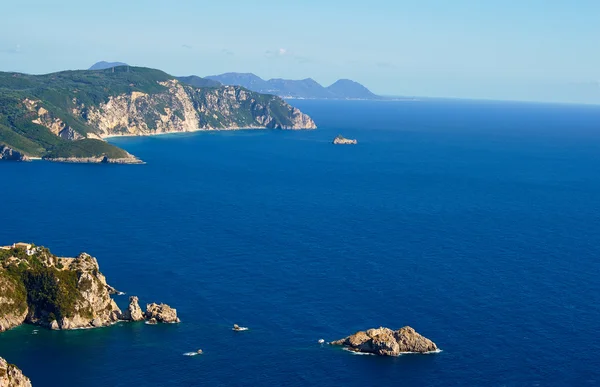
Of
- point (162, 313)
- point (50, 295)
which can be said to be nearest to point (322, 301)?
point (162, 313)

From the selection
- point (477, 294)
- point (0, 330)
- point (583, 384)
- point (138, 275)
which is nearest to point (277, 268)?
point (138, 275)

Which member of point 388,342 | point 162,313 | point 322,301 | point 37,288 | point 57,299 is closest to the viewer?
point 388,342

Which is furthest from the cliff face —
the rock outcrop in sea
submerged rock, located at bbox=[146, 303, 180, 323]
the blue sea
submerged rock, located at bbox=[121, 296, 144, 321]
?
the rock outcrop in sea

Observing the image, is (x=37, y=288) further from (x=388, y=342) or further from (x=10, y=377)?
(x=388, y=342)

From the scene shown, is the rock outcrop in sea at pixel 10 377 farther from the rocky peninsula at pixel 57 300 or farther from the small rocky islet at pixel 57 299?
the rocky peninsula at pixel 57 300

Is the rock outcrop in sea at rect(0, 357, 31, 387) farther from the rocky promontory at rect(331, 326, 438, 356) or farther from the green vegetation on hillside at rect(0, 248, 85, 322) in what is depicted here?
the rocky promontory at rect(331, 326, 438, 356)

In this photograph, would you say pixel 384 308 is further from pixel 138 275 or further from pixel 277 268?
pixel 138 275
